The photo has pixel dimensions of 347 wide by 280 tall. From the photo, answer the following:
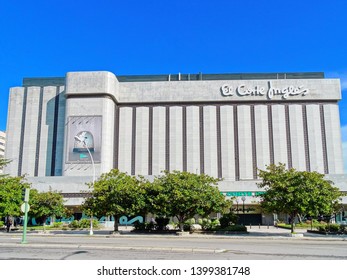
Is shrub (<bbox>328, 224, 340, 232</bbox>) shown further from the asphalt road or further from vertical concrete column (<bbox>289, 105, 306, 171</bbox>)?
vertical concrete column (<bbox>289, 105, 306, 171</bbox>)

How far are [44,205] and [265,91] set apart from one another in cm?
5359

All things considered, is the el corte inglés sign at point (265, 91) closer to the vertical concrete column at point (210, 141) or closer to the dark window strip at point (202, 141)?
the vertical concrete column at point (210, 141)

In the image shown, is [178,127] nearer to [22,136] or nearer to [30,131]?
[30,131]

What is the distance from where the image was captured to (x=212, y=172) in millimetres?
74250

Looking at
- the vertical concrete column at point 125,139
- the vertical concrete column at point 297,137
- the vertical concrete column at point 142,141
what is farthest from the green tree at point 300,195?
the vertical concrete column at point 125,139

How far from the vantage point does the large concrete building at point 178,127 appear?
73.8 m

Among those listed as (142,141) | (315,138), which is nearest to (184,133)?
(142,141)

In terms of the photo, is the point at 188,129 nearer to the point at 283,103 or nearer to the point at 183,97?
the point at 183,97

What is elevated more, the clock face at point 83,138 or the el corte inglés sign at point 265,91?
the el corte inglés sign at point 265,91

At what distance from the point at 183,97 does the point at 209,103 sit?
5.84 metres

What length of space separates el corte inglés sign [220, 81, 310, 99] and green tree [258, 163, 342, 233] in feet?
148

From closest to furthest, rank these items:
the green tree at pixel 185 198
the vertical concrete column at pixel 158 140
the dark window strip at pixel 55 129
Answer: the green tree at pixel 185 198
the vertical concrete column at pixel 158 140
the dark window strip at pixel 55 129

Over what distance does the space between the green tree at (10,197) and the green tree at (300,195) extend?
85.8 ft
